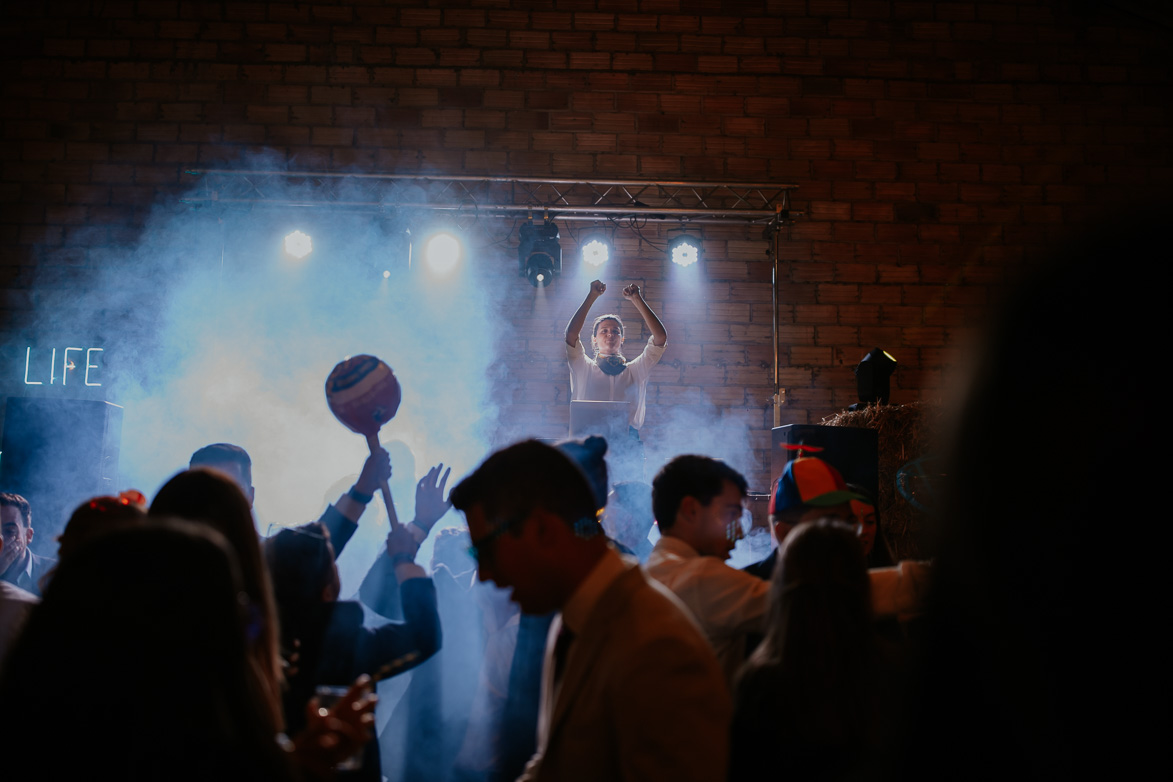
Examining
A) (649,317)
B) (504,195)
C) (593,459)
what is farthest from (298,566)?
(504,195)

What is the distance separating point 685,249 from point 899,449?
9.73 ft

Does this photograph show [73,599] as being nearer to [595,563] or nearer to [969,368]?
[595,563]

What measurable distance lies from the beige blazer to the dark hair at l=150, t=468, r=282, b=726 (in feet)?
1.76

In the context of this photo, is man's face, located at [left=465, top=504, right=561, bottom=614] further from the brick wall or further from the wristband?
the brick wall

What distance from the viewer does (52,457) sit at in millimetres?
4766

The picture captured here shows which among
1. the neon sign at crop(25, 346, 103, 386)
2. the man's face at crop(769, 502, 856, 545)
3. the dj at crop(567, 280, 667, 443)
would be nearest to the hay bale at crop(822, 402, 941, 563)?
the dj at crop(567, 280, 667, 443)

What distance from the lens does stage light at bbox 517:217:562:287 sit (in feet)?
23.6

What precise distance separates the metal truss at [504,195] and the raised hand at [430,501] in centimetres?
505

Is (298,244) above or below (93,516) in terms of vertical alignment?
above

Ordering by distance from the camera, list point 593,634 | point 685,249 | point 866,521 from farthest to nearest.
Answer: point 685,249 < point 866,521 < point 593,634

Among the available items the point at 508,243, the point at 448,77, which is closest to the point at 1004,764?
the point at 508,243

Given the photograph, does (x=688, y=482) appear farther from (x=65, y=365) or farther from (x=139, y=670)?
(x=65, y=365)

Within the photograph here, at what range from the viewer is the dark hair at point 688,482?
2.40m

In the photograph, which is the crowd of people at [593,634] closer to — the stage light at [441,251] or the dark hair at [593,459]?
the dark hair at [593,459]
